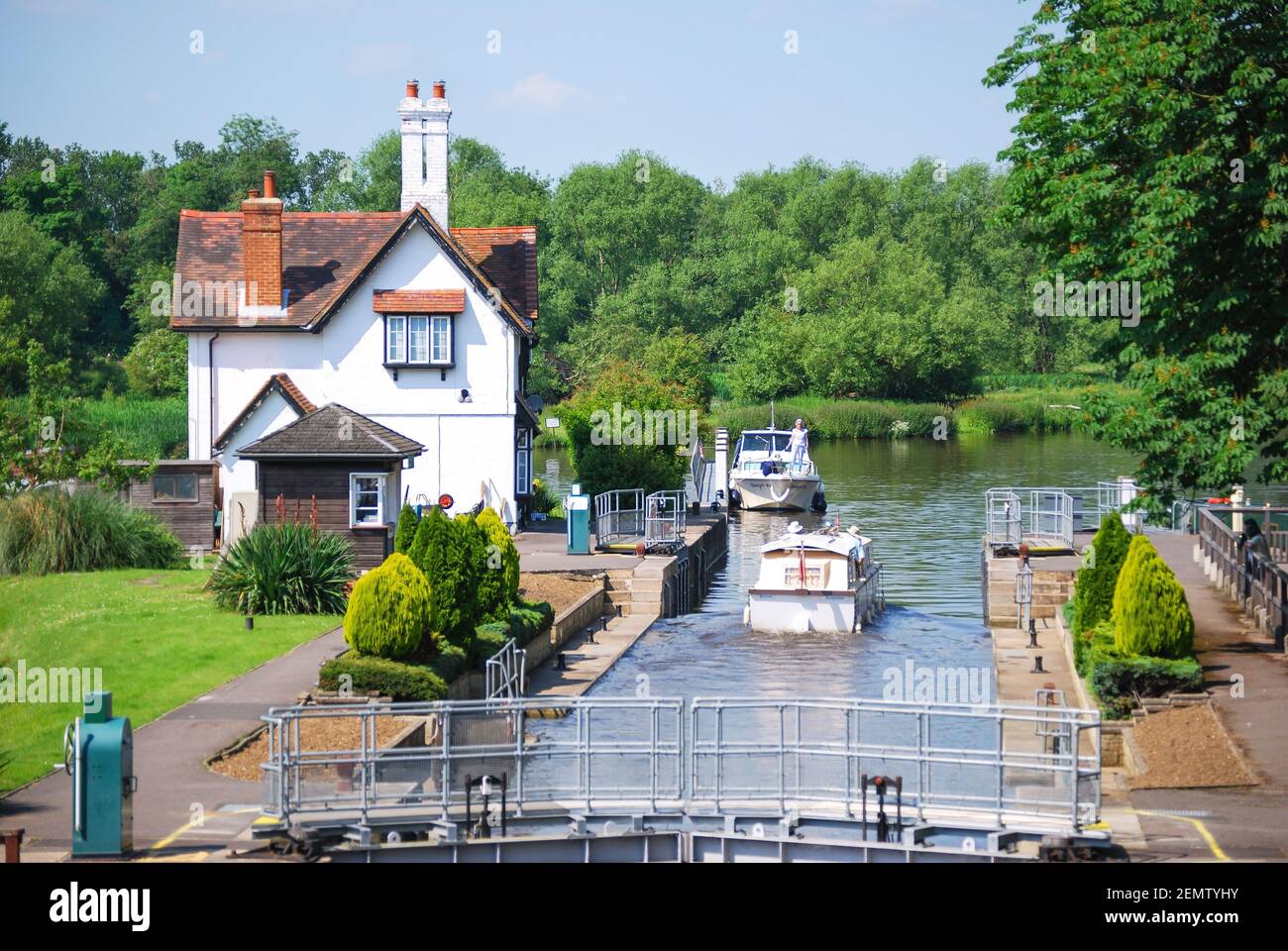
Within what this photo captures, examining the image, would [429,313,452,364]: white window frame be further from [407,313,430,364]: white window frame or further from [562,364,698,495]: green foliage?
[562,364,698,495]: green foliage

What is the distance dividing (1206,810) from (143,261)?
102m

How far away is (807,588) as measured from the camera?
37.6m

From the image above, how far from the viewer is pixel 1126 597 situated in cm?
2452

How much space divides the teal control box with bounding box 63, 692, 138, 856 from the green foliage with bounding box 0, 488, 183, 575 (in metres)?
18.8

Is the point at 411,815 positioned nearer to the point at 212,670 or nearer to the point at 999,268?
the point at 212,670

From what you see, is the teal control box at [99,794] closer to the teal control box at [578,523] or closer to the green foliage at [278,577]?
the green foliage at [278,577]

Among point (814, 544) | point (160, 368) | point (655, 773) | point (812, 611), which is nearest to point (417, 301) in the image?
point (814, 544)

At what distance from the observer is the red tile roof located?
143 feet

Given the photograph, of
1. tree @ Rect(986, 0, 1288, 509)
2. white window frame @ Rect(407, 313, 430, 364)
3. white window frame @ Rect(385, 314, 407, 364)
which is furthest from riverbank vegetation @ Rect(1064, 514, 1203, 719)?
white window frame @ Rect(385, 314, 407, 364)

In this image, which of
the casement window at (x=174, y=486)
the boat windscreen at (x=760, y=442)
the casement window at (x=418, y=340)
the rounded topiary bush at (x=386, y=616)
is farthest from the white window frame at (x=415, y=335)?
the boat windscreen at (x=760, y=442)

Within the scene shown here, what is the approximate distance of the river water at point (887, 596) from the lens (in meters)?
32.2

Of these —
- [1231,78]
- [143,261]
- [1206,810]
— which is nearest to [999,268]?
[143,261]

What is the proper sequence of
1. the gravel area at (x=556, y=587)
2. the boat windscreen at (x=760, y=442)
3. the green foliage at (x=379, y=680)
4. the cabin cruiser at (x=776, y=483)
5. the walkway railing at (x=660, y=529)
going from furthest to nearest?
the boat windscreen at (x=760, y=442) → the cabin cruiser at (x=776, y=483) → the walkway railing at (x=660, y=529) → the gravel area at (x=556, y=587) → the green foliage at (x=379, y=680)

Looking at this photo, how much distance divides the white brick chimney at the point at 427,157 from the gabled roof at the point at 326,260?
30.3 inches
